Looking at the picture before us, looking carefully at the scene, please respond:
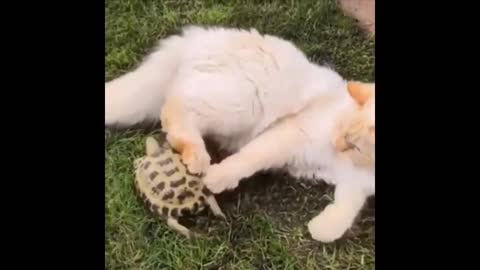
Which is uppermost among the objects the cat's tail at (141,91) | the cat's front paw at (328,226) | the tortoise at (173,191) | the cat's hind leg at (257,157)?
the cat's tail at (141,91)

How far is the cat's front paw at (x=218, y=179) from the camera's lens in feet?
4.02

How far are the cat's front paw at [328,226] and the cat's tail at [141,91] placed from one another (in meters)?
0.33

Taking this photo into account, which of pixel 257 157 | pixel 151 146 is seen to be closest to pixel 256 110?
pixel 257 157

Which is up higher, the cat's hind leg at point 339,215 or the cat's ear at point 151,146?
the cat's ear at point 151,146

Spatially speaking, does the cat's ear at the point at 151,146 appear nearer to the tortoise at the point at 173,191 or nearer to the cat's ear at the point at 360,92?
the tortoise at the point at 173,191

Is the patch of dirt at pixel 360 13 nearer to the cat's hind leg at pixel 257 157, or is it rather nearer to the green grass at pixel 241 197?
the green grass at pixel 241 197

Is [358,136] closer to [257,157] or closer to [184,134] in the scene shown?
[257,157]

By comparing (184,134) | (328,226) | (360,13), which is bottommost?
(328,226)

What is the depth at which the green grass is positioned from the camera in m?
1.23

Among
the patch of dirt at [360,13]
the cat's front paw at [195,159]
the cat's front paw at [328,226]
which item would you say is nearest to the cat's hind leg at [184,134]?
the cat's front paw at [195,159]

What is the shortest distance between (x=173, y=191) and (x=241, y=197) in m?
0.12

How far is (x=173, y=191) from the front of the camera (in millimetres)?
1217

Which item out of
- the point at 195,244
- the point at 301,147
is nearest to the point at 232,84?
the point at 301,147

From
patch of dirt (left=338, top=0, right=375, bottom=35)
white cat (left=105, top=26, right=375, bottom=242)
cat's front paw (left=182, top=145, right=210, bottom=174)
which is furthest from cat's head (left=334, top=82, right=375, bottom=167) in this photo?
cat's front paw (left=182, top=145, right=210, bottom=174)
